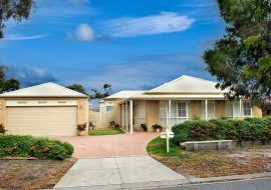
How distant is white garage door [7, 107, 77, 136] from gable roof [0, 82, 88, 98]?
0.97m

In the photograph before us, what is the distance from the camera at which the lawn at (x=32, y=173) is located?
12.4 meters

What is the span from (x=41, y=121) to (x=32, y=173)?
17.6 m

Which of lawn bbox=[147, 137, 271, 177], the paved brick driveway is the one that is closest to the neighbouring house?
the paved brick driveway

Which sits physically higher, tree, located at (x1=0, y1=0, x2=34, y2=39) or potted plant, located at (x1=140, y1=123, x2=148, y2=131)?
tree, located at (x1=0, y1=0, x2=34, y2=39)

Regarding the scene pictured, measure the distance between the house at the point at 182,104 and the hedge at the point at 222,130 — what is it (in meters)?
10.9

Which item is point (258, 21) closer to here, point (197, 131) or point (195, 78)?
point (197, 131)

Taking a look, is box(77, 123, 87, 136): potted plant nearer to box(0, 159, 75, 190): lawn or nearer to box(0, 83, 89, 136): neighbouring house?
box(0, 83, 89, 136): neighbouring house

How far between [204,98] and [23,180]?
21.5m

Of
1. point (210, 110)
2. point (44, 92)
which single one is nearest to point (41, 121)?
point (44, 92)

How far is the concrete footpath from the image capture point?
12.1 metres

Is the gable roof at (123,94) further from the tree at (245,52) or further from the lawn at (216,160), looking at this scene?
the tree at (245,52)

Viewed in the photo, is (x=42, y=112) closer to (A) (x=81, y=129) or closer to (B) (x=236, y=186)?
(A) (x=81, y=129)

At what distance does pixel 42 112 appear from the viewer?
102 ft

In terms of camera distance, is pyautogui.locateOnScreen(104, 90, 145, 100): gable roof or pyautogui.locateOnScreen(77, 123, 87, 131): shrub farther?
pyautogui.locateOnScreen(104, 90, 145, 100): gable roof
